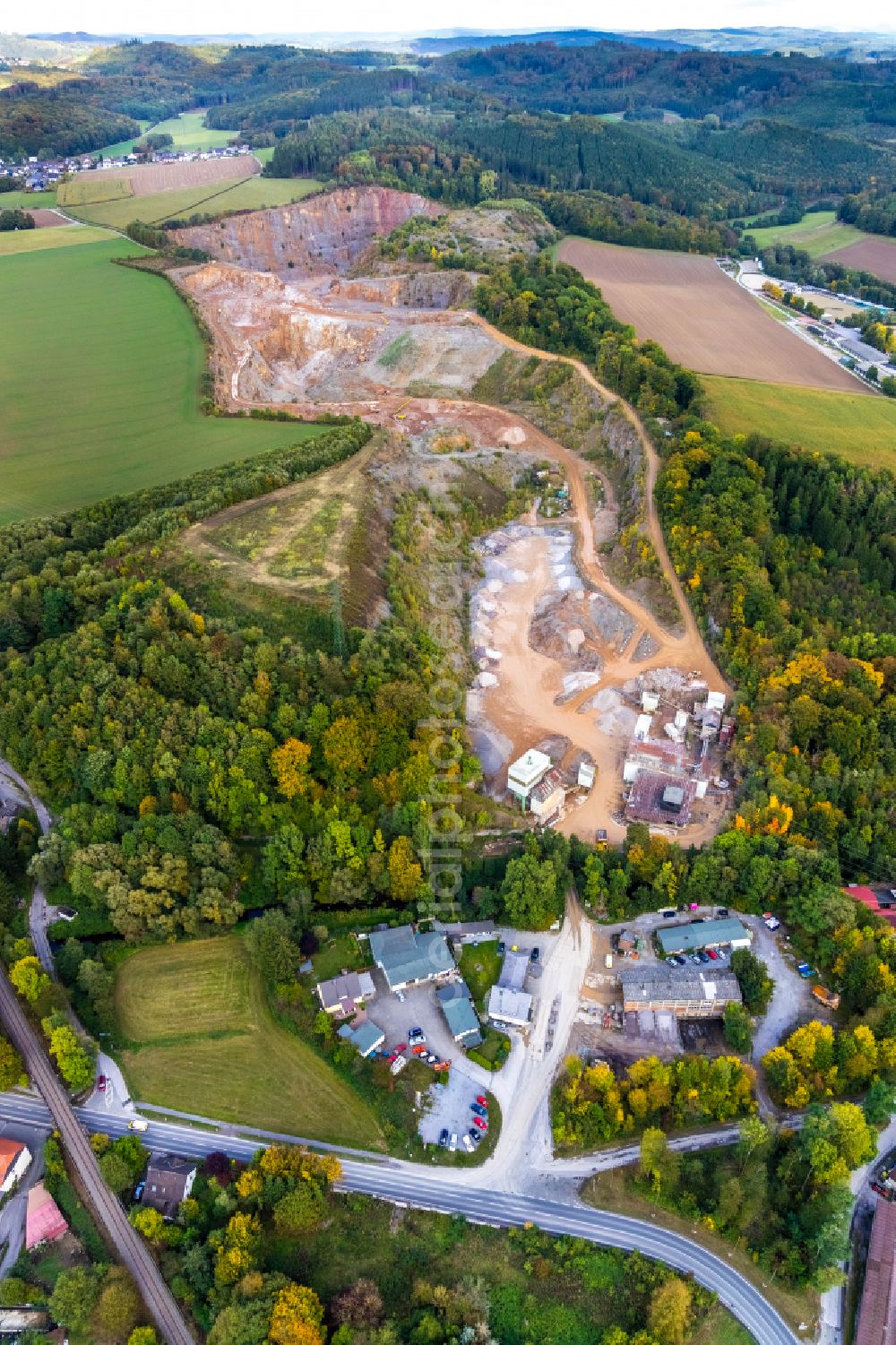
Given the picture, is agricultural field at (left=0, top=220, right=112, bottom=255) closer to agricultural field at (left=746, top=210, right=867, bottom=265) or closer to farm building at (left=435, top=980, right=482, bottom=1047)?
agricultural field at (left=746, top=210, right=867, bottom=265)

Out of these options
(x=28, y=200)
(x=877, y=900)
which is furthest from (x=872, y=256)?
(x=28, y=200)

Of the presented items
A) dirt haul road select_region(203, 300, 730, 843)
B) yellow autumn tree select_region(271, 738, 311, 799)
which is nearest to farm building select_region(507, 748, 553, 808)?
dirt haul road select_region(203, 300, 730, 843)

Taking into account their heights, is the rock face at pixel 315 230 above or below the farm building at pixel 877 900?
above

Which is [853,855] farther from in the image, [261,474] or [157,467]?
[157,467]

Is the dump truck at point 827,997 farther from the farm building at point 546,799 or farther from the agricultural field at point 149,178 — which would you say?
the agricultural field at point 149,178

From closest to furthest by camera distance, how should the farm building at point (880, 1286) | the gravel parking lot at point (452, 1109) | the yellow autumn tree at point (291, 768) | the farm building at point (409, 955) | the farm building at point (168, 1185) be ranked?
the farm building at point (880, 1286) < the farm building at point (168, 1185) < the gravel parking lot at point (452, 1109) < the farm building at point (409, 955) < the yellow autumn tree at point (291, 768)

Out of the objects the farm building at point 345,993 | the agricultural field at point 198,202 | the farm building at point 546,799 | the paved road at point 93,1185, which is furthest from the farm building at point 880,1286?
the agricultural field at point 198,202

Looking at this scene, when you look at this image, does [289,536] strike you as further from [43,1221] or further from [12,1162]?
[43,1221]
